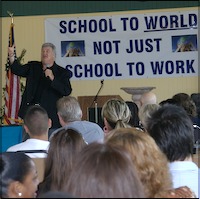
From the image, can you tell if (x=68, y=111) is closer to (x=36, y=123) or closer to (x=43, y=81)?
(x=36, y=123)

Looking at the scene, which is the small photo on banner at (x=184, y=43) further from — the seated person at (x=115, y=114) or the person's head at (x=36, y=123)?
the person's head at (x=36, y=123)

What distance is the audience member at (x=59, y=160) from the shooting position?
2654mm

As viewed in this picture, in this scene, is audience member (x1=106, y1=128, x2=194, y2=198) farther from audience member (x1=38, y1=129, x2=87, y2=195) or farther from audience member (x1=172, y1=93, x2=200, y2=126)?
audience member (x1=172, y1=93, x2=200, y2=126)

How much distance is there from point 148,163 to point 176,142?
654 mm

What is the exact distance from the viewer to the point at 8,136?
5.76 metres

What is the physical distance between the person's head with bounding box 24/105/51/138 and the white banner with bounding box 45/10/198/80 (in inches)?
249

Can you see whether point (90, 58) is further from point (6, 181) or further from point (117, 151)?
point (117, 151)

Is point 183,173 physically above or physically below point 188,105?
below

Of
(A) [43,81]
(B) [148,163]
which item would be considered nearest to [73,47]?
(A) [43,81]

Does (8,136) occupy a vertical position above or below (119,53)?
below

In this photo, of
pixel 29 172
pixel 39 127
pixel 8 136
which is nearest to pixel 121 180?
pixel 29 172

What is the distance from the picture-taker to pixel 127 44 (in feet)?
35.2

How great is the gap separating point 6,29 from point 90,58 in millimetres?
1716

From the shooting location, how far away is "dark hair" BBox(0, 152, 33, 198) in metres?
2.42
